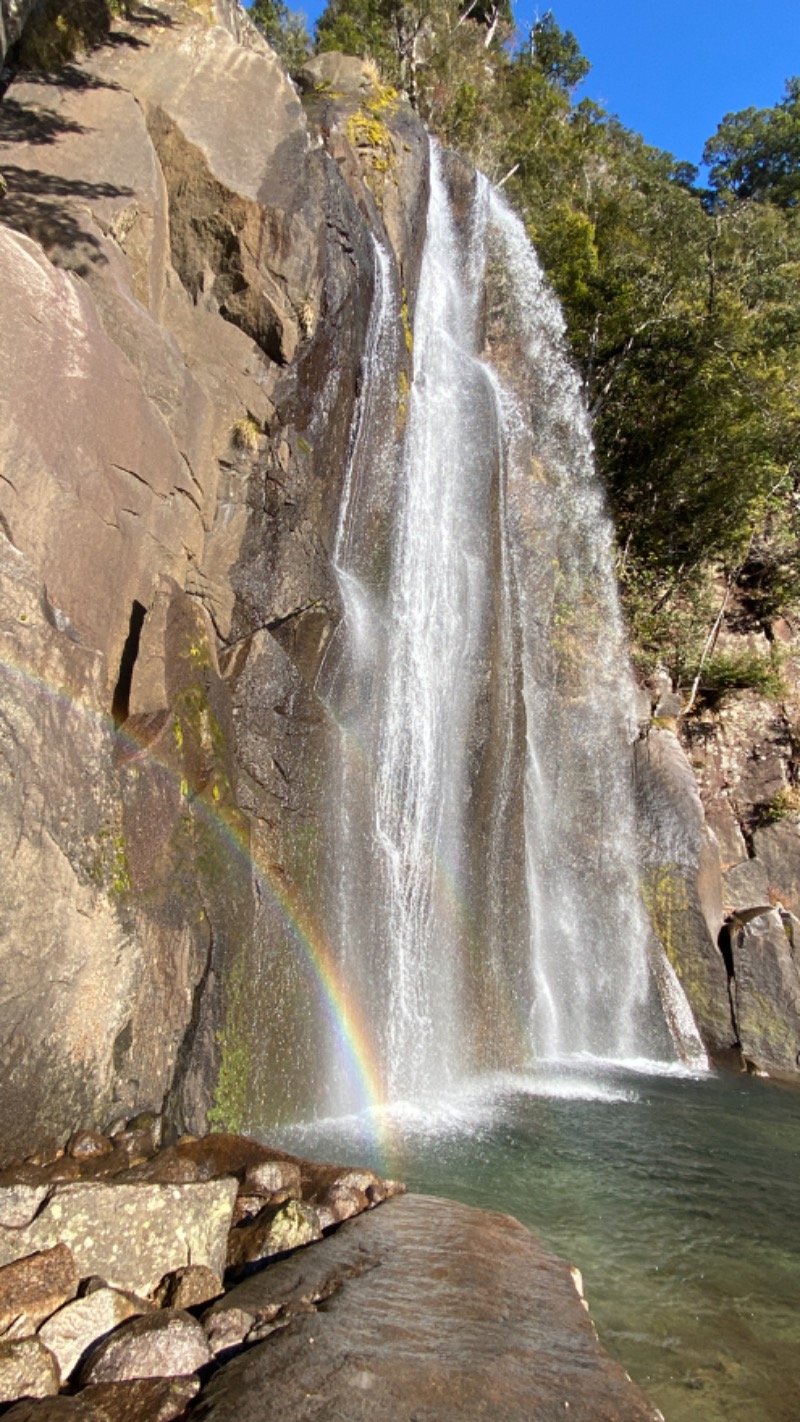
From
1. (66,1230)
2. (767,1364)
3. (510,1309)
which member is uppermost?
(66,1230)

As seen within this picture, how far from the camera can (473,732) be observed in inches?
486

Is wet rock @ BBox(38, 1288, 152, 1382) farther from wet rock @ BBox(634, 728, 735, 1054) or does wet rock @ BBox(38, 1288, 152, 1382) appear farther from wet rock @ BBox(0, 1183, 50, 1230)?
wet rock @ BBox(634, 728, 735, 1054)

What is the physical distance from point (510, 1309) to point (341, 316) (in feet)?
39.6

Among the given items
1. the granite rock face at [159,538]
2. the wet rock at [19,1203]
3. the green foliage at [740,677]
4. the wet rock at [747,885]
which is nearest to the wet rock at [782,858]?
the wet rock at [747,885]

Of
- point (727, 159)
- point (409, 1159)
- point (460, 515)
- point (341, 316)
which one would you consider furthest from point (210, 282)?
point (727, 159)

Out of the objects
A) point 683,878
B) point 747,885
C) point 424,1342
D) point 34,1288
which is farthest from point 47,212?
point 747,885

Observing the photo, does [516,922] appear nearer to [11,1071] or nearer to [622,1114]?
[622,1114]

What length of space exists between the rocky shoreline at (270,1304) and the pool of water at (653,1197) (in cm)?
92

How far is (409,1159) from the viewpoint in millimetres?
6918

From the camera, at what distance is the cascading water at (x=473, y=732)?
1032 centimetres

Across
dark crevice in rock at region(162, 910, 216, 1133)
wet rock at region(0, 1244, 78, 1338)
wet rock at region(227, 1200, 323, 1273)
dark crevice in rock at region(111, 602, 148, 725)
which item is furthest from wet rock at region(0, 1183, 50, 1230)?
dark crevice in rock at region(111, 602, 148, 725)

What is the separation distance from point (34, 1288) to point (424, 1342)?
1548mm

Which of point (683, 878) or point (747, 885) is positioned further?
point (747, 885)

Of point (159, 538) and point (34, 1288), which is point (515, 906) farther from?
point (34, 1288)
